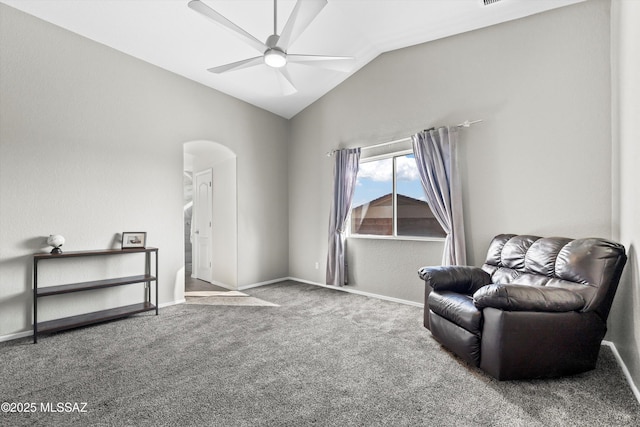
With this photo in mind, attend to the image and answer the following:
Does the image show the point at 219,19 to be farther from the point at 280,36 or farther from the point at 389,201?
the point at 389,201

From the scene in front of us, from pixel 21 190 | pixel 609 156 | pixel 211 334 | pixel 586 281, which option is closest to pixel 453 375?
pixel 586 281

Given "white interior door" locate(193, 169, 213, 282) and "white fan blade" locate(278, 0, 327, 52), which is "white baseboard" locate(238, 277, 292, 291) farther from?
"white fan blade" locate(278, 0, 327, 52)

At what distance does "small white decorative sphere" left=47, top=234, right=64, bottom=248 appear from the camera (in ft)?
9.86

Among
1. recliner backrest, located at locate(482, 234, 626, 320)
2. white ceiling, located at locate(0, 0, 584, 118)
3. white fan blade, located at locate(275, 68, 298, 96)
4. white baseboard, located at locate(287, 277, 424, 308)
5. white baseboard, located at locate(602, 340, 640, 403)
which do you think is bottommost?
white baseboard, located at locate(287, 277, 424, 308)

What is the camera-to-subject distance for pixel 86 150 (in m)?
3.38

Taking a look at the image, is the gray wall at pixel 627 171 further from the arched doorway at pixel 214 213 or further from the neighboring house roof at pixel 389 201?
the arched doorway at pixel 214 213

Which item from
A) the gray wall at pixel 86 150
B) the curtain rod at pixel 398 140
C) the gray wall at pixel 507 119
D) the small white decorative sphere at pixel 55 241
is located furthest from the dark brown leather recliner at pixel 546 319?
the small white decorative sphere at pixel 55 241

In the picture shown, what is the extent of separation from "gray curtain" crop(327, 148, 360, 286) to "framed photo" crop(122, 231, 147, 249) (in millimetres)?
2713

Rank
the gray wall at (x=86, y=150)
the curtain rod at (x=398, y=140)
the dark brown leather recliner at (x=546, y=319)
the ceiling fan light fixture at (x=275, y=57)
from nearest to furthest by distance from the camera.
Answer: the dark brown leather recliner at (x=546, y=319) < the ceiling fan light fixture at (x=275, y=57) < the gray wall at (x=86, y=150) < the curtain rod at (x=398, y=140)

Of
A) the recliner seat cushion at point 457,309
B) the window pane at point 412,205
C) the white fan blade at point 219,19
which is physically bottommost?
the recliner seat cushion at point 457,309

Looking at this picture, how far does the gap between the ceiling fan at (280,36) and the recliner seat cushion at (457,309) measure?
8.13 ft

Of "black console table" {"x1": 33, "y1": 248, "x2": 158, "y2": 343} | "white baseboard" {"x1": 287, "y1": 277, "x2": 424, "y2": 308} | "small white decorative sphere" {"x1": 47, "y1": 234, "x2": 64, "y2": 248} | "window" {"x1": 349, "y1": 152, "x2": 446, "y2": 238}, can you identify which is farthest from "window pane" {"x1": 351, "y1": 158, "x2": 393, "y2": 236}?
"small white decorative sphere" {"x1": 47, "y1": 234, "x2": 64, "y2": 248}

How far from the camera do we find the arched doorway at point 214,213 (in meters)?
5.02

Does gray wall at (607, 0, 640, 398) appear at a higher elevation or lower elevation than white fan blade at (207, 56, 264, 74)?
lower
